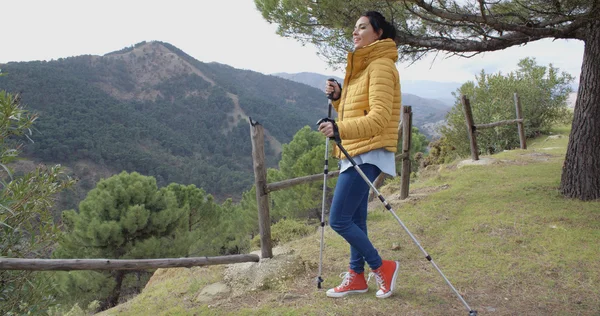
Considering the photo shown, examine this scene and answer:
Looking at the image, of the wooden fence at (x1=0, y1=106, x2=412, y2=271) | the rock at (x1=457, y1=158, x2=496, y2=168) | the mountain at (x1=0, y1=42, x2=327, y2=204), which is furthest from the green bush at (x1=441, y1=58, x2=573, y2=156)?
the mountain at (x1=0, y1=42, x2=327, y2=204)

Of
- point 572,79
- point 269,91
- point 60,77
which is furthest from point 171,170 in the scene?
point 269,91

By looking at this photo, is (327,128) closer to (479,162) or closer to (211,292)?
(211,292)

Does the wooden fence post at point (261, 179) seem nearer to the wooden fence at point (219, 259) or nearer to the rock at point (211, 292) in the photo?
the wooden fence at point (219, 259)

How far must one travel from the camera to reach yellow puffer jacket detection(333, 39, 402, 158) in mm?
2516

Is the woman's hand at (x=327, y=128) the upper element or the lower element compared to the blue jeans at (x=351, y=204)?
upper

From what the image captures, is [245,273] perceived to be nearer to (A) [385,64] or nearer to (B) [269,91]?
(A) [385,64]

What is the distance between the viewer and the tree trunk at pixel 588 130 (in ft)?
16.3

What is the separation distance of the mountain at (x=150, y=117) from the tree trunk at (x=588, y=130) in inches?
1789

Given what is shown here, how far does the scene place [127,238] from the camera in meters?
14.2

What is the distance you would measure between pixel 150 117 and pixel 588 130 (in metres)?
99.9

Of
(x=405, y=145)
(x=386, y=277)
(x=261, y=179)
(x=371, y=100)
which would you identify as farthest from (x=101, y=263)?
(x=405, y=145)

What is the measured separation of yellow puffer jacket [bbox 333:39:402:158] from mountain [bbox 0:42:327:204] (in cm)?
4501

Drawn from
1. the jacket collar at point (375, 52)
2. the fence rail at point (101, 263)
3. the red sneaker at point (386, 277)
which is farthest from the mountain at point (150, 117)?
the red sneaker at point (386, 277)

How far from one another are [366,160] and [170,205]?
1408cm
